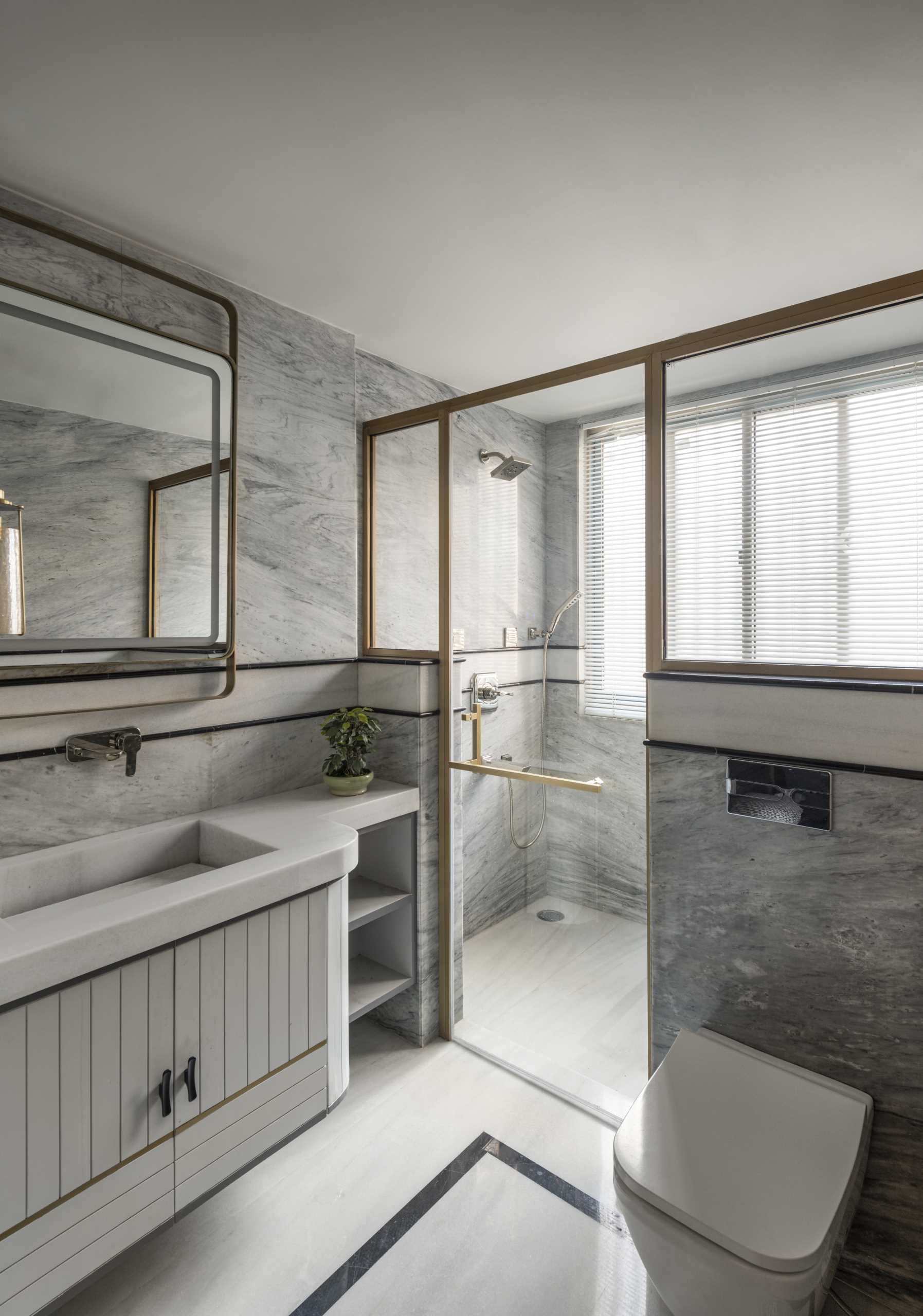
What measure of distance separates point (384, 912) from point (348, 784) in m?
0.45

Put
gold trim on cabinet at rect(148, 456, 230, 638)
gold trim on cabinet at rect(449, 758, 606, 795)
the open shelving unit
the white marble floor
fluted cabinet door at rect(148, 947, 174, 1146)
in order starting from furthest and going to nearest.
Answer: the open shelving unit
gold trim on cabinet at rect(449, 758, 606, 795)
gold trim on cabinet at rect(148, 456, 230, 638)
the white marble floor
fluted cabinet door at rect(148, 947, 174, 1146)

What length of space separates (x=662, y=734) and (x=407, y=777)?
89 centimetres

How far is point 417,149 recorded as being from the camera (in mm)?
1448

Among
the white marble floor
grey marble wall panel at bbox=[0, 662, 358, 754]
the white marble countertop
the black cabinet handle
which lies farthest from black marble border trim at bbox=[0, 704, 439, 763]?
the white marble floor

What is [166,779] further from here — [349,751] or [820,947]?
[820,947]

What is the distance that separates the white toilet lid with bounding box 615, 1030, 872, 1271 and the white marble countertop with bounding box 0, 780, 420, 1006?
→ 87 cm

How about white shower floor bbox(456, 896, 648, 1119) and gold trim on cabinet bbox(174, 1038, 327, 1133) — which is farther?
white shower floor bbox(456, 896, 648, 1119)

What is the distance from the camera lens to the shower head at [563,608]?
2.20 meters

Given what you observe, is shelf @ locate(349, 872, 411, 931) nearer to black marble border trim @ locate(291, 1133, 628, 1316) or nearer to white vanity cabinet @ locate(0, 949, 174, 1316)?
black marble border trim @ locate(291, 1133, 628, 1316)

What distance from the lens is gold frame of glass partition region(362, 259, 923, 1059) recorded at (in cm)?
153

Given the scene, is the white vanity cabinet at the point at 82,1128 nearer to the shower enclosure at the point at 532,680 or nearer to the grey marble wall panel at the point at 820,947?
the shower enclosure at the point at 532,680

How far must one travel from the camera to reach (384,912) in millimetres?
2166

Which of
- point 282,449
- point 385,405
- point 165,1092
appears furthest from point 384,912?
point 385,405

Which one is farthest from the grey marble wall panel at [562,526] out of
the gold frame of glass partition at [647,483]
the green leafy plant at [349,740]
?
the green leafy plant at [349,740]
